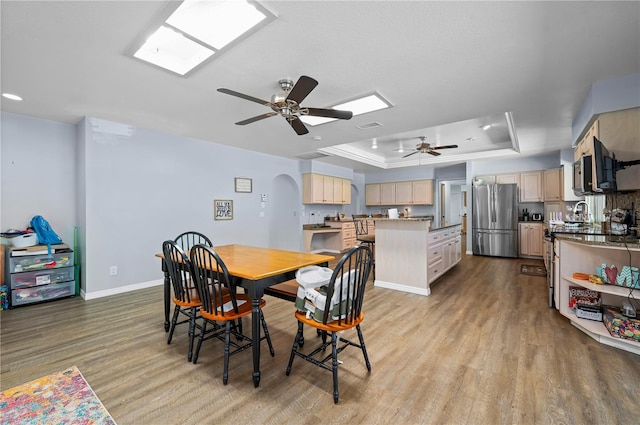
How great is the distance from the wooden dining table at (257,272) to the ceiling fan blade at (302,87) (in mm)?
1390

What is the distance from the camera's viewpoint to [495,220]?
6523 millimetres

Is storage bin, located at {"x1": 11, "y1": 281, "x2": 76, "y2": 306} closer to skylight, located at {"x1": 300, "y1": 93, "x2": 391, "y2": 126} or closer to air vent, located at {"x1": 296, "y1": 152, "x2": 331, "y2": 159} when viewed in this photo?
skylight, located at {"x1": 300, "y1": 93, "x2": 391, "y2": 126}

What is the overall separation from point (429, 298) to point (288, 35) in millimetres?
3394

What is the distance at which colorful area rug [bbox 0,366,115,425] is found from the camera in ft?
5.31

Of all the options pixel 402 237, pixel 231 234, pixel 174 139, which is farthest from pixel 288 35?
pixel 231 234

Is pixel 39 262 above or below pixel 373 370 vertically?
above

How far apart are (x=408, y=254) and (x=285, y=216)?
12.6ft

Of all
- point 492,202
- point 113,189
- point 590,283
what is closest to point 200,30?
point 113,189

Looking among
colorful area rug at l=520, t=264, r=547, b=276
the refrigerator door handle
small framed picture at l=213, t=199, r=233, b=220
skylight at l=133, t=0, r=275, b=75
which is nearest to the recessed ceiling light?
skylight at l=133, t=0, r=275, b=75

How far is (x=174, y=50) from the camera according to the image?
2281 millimetres

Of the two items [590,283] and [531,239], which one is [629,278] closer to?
[590,283]

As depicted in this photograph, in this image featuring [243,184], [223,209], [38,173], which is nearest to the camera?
[38,173]

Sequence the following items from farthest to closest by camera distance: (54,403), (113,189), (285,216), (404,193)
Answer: (404,193)
(285,216)
(113,189)
(54,403)

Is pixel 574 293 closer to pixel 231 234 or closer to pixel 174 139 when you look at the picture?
pixel 231 234
